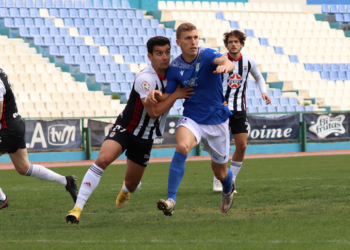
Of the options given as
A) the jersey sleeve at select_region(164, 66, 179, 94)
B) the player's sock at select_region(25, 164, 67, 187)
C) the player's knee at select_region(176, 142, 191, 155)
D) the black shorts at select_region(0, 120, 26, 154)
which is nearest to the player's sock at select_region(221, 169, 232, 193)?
the player's knee at select_region(176, 142, 191, 155)

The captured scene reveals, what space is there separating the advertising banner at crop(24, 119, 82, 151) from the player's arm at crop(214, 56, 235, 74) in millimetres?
12252

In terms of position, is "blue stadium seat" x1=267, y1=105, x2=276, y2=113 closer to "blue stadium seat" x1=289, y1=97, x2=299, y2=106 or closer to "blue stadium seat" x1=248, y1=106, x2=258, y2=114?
"blue stadium seat" x1=248, y1=106, x2=258, y2=114

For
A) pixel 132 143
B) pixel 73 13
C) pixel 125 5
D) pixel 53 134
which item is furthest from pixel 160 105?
pixel 125 5

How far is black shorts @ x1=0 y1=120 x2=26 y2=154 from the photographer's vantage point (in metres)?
7.53

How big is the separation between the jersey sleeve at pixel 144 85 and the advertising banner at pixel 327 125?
15.2m

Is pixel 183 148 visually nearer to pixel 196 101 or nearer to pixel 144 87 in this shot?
pixel 196 101

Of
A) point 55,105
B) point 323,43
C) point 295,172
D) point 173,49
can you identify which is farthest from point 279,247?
point 323,43

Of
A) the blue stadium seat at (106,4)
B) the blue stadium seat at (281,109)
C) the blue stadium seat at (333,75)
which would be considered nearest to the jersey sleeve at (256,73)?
the blue stadium seat at (281,109)

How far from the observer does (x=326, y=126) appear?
21062 mm

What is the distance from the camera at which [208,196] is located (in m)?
8.65

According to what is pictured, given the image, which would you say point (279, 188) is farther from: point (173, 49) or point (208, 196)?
point (173, 49)

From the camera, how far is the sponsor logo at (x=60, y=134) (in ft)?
59.1

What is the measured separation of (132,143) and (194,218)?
103 centimetres

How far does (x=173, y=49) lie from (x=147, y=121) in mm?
20308
